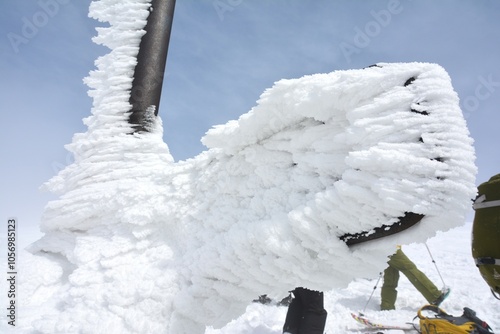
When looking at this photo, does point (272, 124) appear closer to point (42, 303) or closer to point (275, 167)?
point (275, 167)

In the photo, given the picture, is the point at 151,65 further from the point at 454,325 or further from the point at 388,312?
Answer: the point at 388,312

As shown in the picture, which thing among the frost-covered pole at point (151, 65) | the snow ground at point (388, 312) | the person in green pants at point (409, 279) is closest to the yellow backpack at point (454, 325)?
the snow ground at point (388, 312)

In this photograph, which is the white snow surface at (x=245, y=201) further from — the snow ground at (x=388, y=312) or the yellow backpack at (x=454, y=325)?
the yellow backpack at (x=454, y=325)

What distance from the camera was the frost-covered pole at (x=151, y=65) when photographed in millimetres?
1987

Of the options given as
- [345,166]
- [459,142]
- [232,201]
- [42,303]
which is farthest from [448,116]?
[42,303]

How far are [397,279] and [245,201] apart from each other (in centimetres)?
455

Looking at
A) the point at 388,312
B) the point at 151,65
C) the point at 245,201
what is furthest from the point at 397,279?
the point at 151,65

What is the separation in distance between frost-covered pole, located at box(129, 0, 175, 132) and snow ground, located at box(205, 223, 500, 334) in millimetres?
1863

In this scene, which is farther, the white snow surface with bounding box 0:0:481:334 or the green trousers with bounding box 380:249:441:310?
the green trousers with bounding box 380:249:441:310

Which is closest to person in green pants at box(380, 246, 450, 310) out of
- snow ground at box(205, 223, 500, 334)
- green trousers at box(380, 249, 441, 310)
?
green trousers at box(380, 249, 441, 310)

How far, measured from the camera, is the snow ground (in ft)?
11.2

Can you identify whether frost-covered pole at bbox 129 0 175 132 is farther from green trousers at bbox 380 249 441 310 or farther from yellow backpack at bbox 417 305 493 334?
green trousers at bbox 380 249 441 310

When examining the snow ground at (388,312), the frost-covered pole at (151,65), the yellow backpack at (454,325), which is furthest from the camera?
the snow ground at (388,312)

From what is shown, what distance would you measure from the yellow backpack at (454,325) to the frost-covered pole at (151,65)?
10.6 ft
